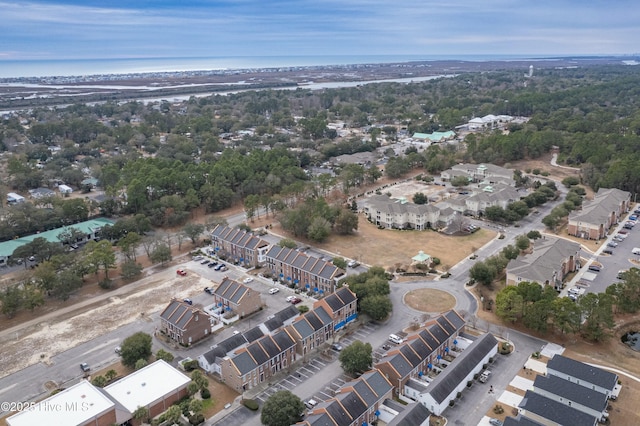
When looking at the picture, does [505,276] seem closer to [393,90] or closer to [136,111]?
[136,111]

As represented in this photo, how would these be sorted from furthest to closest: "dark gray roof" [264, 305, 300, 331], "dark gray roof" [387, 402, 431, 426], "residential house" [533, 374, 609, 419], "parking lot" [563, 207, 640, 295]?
"parking lot" [563, 207, 640, 295] < "dark gray roof" [264, 305, 300, 331] < "residential house" [533, 374, 609, 419] < "dark gray roof" [387, 402, 431, 426]

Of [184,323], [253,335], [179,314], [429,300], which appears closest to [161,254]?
[179,314]

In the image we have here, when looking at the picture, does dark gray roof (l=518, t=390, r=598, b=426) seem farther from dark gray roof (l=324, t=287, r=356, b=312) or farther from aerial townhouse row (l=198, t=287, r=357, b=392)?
dark gray roof (l=324, t=287, r=356, b=312)

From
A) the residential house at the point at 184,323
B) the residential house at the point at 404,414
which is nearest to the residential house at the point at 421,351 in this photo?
the residential house at the point at 404,414

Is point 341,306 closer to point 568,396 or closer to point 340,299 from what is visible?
point 340,299

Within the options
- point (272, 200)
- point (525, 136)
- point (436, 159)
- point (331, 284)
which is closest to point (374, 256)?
point (331, 284)

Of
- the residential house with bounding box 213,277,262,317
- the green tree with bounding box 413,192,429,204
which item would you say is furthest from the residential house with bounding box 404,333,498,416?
the green tree with bounding box 413,192,429,204
